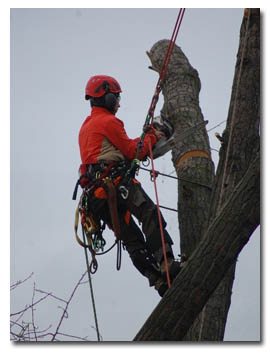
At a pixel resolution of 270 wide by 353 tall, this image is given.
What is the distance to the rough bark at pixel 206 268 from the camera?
3.52m

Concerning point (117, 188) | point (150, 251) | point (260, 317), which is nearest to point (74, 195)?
point (117, 188)

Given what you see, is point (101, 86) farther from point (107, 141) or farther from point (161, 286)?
point (161, 286)

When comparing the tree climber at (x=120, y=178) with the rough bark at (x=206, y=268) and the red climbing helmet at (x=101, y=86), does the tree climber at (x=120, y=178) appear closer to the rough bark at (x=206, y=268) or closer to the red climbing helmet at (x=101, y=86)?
the red climbing helmet at (x=101, y=86)

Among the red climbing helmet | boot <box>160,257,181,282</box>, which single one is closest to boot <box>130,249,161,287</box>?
boot <box>160,257,181,282</box>

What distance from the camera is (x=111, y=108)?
17.2ft

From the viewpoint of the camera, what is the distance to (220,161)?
453 cm

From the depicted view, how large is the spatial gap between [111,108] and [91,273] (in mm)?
1249

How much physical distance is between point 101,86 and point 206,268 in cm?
212

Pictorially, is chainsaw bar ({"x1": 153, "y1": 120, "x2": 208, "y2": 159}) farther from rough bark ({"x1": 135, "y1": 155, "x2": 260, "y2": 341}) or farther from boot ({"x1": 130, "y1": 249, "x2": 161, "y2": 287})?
rough bark ({"x1": 135, "y1": 155, "x2": 260, "y2": 341})

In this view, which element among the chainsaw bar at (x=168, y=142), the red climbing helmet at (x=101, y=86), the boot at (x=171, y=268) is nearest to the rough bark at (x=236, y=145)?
the boot at (x=171, y=268)

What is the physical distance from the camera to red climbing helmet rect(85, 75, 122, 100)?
5.22 meters

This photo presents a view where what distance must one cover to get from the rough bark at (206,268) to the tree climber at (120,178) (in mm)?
1116

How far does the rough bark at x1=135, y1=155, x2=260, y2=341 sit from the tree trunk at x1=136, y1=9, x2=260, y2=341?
57 cm
